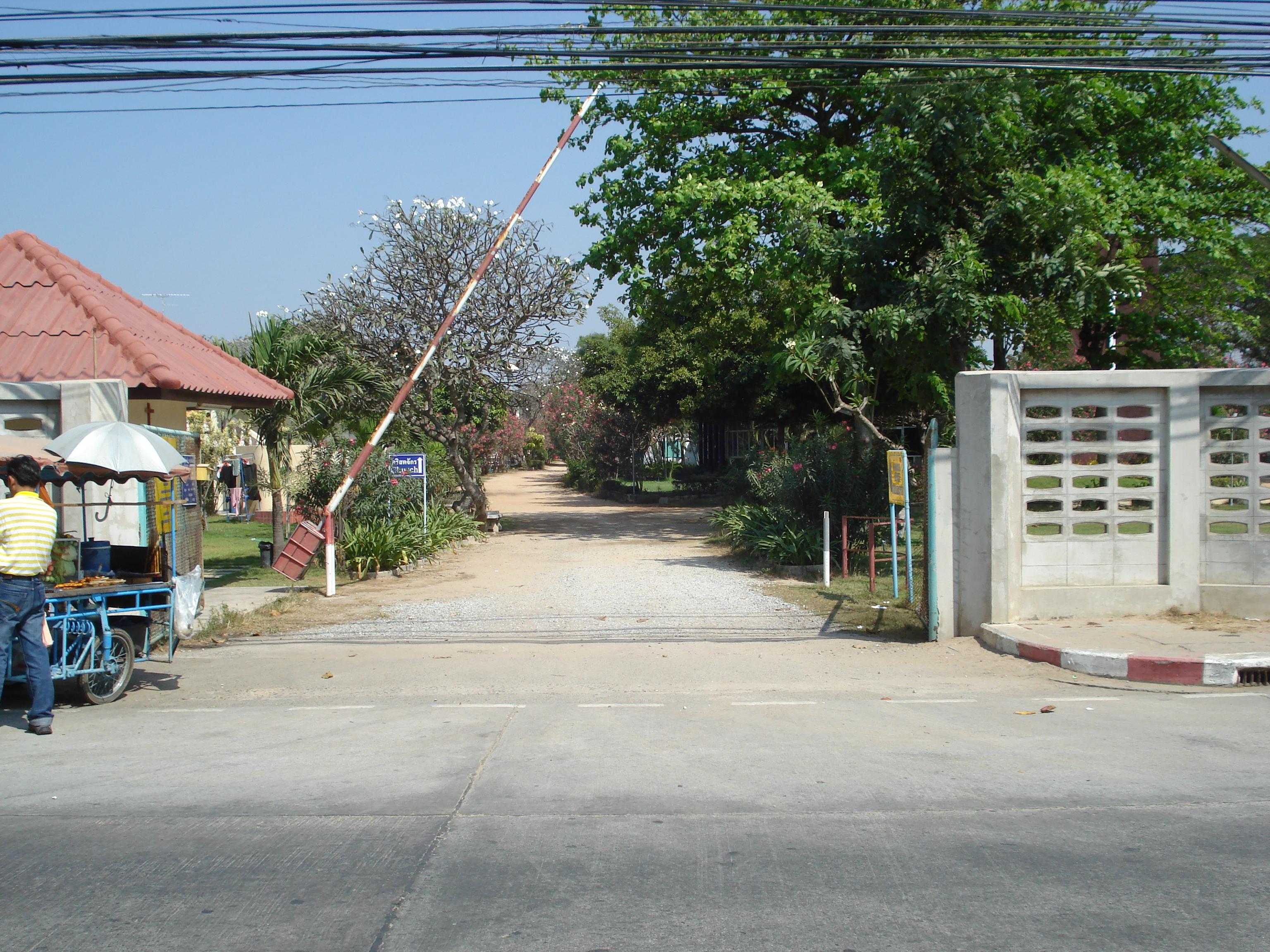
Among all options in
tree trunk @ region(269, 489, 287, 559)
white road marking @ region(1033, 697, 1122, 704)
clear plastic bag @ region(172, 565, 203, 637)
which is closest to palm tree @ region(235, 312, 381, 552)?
tree trunk @ region(269, 489, 287, 559)

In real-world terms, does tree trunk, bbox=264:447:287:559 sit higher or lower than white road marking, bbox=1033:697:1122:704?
higher

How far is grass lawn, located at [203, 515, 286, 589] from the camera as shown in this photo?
53.8 ft

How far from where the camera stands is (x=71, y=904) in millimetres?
4250

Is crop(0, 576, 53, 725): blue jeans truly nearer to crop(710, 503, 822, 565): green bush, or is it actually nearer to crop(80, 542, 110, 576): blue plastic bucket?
crop(80, 542, 110, 576): blue plastic bucket

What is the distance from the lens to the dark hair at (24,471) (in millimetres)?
7312

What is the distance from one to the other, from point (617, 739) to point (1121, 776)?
314 cm

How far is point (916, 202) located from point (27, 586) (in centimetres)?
1308

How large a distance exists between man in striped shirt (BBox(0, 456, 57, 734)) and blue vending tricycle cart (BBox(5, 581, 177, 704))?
11.4 inches

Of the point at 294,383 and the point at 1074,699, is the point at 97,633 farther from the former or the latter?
the point at 294,383

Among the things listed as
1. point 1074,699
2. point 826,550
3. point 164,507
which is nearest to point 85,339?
point 164,507

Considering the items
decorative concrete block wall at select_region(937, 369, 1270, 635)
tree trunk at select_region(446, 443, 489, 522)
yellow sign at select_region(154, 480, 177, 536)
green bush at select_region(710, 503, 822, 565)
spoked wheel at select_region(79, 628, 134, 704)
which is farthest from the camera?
tree trunk at select_region(446, 443, 489, 522)

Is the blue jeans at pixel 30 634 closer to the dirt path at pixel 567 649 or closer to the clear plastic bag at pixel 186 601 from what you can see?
the dirt path at pixel 567 649

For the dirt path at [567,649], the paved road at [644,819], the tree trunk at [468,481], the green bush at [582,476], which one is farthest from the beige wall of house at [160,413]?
the green bush at [582,476]

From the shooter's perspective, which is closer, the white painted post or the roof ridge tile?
the roof ridge tile
